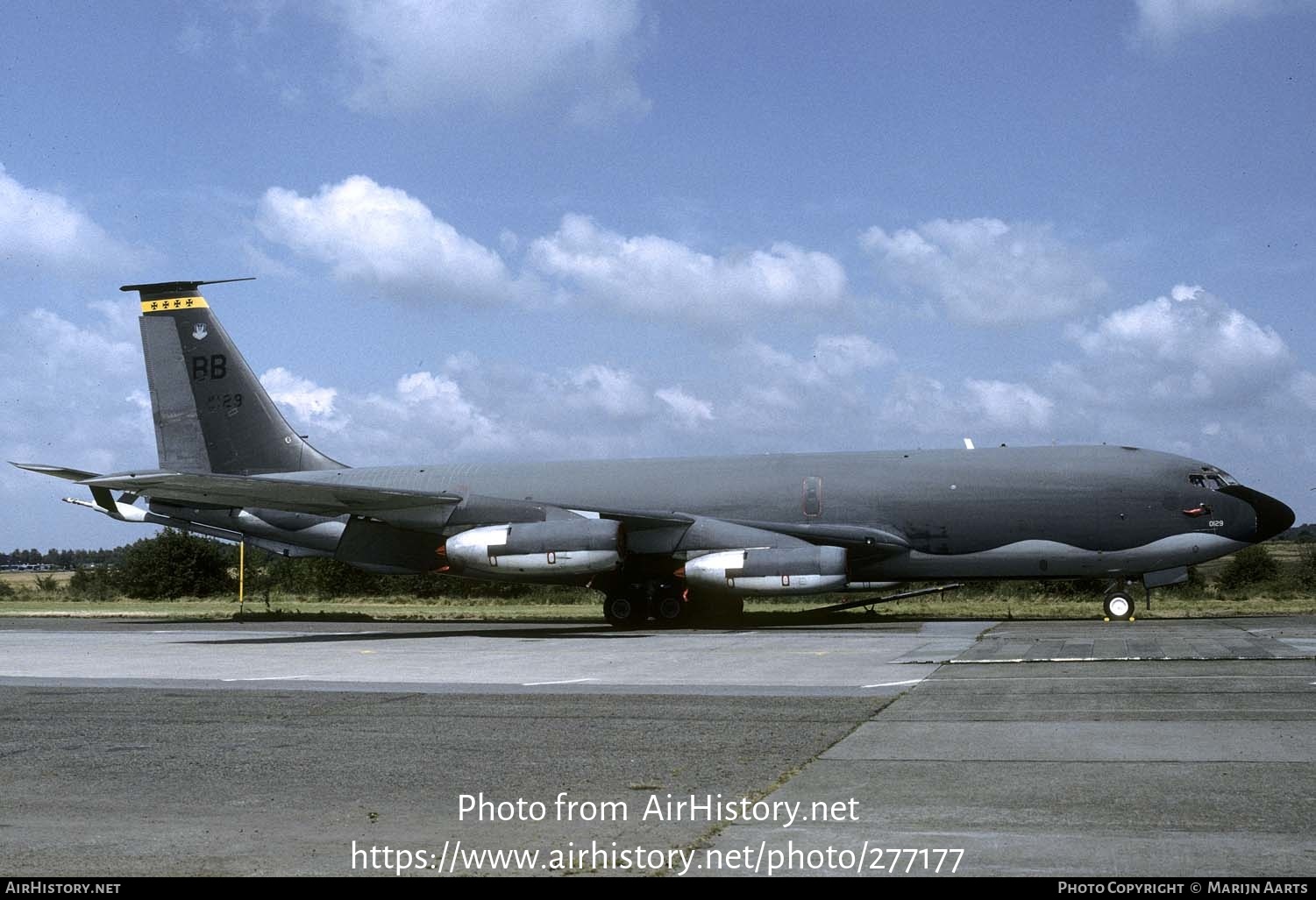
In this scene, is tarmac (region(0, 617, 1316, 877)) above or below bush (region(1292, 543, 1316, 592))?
above

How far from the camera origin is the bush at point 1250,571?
58375 mm

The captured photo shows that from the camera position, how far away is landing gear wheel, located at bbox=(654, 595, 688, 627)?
28.0 m

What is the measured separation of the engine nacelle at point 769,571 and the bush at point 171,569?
1532 inches

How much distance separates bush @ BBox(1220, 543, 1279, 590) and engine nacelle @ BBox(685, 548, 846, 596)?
129 ft

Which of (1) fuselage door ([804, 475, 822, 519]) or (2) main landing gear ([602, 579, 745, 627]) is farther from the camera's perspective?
(2) main landing gear ([602, 579, 745, 627])

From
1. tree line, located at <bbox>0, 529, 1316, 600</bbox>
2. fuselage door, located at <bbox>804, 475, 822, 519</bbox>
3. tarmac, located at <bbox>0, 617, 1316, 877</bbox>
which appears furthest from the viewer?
tree line, located at <bbox>0, 529, 1316, 600</bbox>

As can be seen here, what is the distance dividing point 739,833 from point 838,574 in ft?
64.8

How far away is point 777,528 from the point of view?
27.5 metres

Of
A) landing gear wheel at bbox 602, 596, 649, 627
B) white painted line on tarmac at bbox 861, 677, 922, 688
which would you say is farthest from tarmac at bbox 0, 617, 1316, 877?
landing gear wheel at bbox 602, 596, 649, 627

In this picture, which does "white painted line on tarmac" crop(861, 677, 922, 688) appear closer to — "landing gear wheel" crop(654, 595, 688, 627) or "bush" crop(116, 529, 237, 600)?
"landing gear wheel" crop(654, 595, 688, 627)

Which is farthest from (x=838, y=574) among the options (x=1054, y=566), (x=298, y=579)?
(x=298, y=579)

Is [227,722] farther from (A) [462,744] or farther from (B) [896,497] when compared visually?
(B) [896,497]

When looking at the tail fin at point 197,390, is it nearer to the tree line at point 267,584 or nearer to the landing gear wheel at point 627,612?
the landing gear wheel at point 627,612

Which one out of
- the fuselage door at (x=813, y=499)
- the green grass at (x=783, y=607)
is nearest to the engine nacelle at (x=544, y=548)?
the fuselage door at (x=813, y=499)
